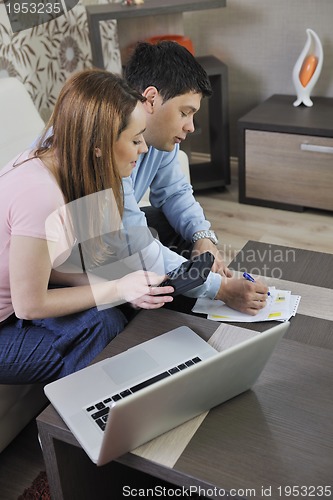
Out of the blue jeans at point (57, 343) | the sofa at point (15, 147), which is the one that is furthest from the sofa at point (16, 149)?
the blue jeans at point (57, 343)

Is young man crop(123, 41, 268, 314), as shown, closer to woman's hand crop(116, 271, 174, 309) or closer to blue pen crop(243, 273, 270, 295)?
blue pen crop(243, 273, 270, 295)

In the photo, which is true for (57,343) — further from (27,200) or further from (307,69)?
(307,69)

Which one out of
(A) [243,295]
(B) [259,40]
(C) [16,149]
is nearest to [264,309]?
(A) [243,295]

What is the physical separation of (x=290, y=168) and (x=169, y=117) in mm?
1260

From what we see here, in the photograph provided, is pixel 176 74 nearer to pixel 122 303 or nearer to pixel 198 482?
pixel 122 303

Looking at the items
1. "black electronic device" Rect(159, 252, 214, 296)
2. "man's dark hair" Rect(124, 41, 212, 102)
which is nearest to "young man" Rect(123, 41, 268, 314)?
"man's dark hair" Rect(124, 41, 212, 102)

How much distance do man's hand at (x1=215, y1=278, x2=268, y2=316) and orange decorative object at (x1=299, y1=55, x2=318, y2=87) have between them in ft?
5.58

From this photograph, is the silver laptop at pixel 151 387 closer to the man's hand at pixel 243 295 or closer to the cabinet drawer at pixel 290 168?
the man's hand at pixel 243 295

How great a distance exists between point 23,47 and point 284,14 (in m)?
1.28

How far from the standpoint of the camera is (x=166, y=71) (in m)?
1.63

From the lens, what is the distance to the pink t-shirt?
122cm

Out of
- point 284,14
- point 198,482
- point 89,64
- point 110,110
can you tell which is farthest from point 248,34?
point 198,482

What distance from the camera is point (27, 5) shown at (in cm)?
254

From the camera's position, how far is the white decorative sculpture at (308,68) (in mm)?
2811
